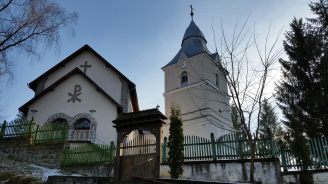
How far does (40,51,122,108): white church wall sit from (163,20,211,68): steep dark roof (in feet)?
38.6

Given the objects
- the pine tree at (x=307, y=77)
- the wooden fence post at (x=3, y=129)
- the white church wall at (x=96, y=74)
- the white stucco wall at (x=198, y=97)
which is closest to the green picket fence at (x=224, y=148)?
the pine tree at (x=307, y=77)

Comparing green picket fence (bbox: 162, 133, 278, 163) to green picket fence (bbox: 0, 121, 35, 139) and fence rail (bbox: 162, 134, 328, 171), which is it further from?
green picket fence (bbox: 0, 121, 35, 139)

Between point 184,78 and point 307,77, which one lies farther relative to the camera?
point 184,78

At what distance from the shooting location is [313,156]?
10.1 meters

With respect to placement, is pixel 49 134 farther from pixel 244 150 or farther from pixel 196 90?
pixel 196 90

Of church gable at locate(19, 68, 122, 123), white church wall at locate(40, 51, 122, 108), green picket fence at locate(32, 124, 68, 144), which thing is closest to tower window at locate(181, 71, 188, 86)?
white church wall at locate(40, 51, 122, 108)

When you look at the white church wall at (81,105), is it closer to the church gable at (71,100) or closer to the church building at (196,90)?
the church gable at (71,100)

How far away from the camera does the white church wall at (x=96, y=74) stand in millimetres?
22297

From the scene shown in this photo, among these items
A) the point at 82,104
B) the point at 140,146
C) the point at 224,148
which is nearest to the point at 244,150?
the point at 224,148

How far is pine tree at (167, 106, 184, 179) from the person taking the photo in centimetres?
1097

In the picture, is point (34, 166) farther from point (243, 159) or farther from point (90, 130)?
point (243, 159)

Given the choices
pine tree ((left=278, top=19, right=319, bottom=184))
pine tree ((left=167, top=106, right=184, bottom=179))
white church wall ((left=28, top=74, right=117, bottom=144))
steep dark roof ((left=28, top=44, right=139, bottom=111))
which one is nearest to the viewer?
pine tree ((left=167, top=106, right=184, bottom=179))

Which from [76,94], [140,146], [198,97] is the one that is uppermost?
[198,97]

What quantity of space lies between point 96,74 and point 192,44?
1487 cm
